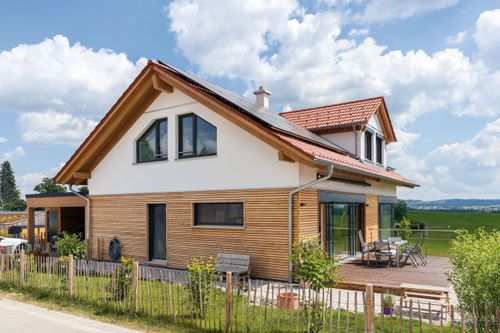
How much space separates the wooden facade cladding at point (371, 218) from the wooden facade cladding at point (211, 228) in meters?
5.08

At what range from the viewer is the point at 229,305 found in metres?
6.62

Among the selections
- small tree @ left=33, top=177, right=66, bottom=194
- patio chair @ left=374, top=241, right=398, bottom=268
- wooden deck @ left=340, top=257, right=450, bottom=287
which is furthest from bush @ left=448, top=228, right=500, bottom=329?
small tree @ left=33, top=177, right=66, bottom=194

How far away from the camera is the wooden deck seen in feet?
33.5

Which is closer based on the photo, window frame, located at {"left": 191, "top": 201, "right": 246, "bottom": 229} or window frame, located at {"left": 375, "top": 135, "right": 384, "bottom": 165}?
window frame, located at {"left": 191, "top": 201, "right": 246, "bottom": 229}

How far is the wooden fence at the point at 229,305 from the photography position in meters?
6.10

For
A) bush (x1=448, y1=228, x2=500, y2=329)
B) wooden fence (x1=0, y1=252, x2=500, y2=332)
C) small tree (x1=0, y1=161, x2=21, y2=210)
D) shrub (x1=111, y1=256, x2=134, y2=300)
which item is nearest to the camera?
bush (x1=448, y1=228, x2=500, y2=329)

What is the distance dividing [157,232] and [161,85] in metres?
5.02

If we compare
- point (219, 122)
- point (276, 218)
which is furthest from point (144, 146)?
point (276, 218)

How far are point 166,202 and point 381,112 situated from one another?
10871 millimetres

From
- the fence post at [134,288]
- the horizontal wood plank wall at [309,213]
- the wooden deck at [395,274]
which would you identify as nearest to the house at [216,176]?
the horizontal wood plank wall at [309,213]

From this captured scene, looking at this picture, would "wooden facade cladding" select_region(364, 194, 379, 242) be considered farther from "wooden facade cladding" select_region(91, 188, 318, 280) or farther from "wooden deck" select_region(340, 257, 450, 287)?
"wooden facade cladding" select_region(91, 188, 318, 280)

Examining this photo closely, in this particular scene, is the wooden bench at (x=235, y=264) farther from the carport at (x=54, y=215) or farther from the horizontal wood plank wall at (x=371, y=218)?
the carport at (x=54, y=215)

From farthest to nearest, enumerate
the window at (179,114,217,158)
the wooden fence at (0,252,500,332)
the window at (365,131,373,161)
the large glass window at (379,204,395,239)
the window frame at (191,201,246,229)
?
the large glass window at (379,204,395,239)
the window at (365,131,373,161)
the window at (179,114,217,158)
the window frame at (191,201,246,229)
the wooden fence at (0,252,500,332)

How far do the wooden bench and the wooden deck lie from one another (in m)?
2.65
